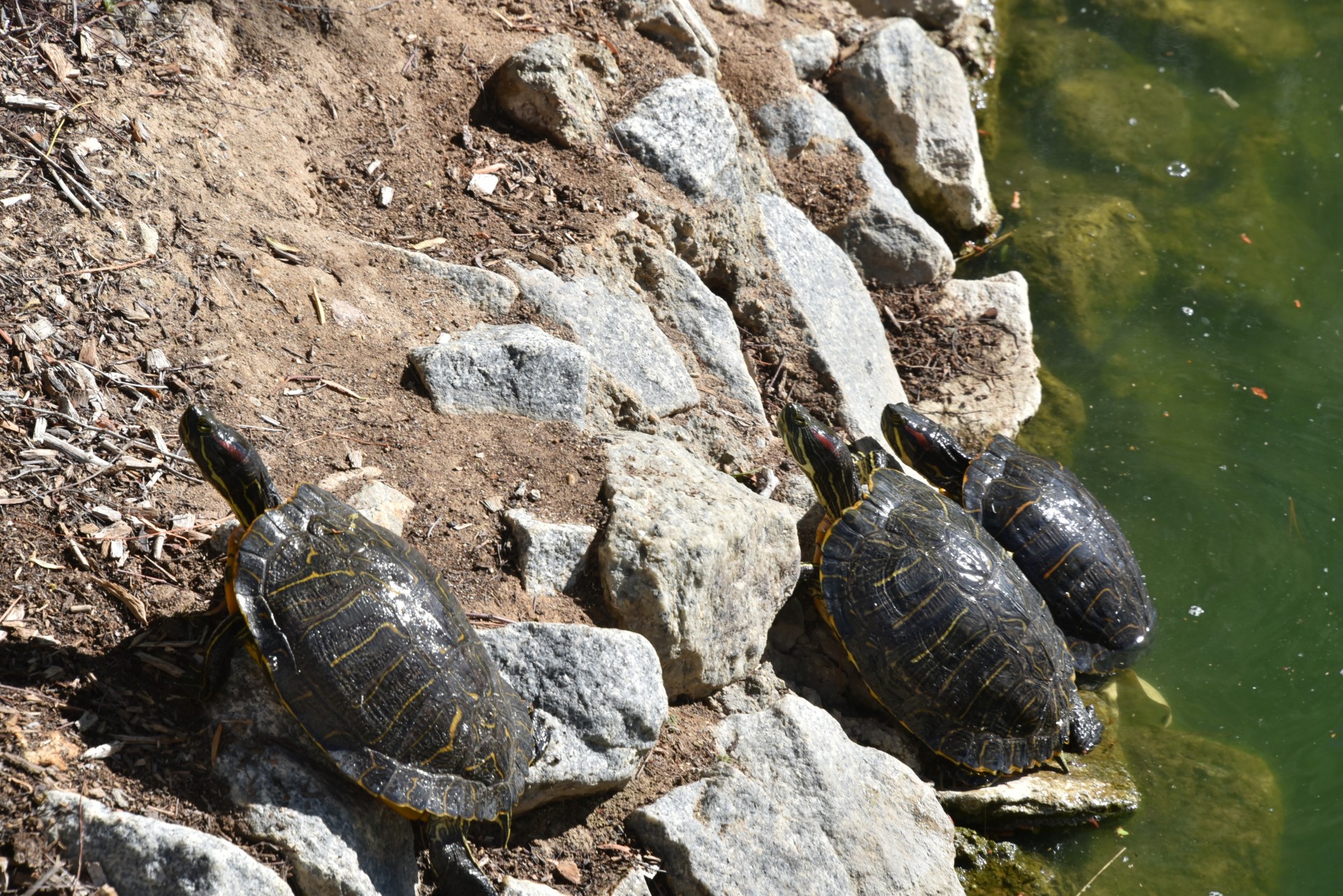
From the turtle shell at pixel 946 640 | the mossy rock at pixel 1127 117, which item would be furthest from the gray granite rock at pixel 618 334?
the mossy rock at pixel 1127 117

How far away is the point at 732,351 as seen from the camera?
6.24m

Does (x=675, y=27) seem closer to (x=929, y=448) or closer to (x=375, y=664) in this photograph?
(x=929, y=448)

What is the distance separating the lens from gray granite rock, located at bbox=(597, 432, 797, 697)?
14.0 feet

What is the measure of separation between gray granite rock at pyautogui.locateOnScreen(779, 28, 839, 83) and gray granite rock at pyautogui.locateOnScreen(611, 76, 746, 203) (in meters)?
1.56

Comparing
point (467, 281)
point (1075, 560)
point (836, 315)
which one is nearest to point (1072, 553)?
point (1075, 560)

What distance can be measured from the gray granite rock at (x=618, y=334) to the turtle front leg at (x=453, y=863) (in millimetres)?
2429

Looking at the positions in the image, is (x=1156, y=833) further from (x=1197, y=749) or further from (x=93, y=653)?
(x=93, y=653)

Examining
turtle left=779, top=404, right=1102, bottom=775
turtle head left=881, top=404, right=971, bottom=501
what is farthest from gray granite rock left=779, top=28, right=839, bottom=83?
turtle left=779, top=404, right=1102, bottom=775

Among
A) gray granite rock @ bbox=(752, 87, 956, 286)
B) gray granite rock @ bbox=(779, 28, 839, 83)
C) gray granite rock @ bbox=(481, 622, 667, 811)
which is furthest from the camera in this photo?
gray granite rock @ bbox=(779, 28, 839, 83)

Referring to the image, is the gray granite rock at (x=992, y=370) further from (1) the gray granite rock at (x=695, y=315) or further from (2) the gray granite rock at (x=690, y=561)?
A: (2) the gray granite rock at (x=690, y=561)

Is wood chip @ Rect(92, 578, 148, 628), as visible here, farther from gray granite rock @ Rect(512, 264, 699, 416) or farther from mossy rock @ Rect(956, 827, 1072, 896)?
mossy rock @ Rect(956, 827, 1072, 896)

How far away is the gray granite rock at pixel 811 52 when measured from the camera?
8117 millimetres

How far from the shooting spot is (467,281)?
210 inches

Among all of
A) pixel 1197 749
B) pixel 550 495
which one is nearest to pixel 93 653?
pixel 550 495
